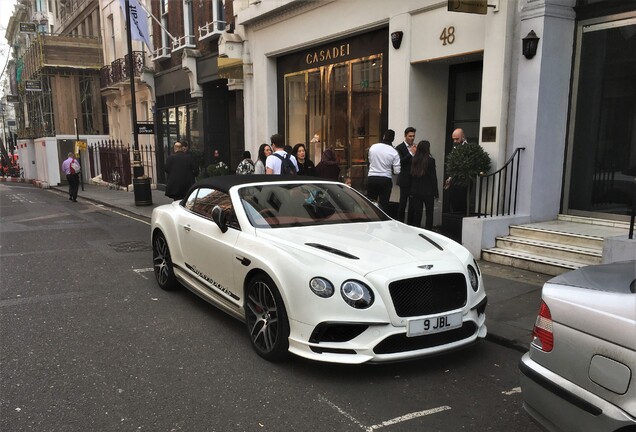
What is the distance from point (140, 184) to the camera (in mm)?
16109

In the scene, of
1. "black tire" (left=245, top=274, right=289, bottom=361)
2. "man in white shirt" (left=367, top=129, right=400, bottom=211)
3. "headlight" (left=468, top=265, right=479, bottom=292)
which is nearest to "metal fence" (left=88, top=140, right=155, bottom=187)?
"man in white shirt" (left=367, top=129, right=400, bottom=211)

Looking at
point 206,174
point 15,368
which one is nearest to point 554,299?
point 15,368

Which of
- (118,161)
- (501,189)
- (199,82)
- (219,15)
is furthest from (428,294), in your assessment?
(118,161)

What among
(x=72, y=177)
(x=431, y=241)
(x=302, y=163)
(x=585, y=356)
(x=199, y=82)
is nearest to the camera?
(x=585, y=356)

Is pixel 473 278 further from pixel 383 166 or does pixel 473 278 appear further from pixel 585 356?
pixel 383 166

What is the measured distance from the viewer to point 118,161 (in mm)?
24328

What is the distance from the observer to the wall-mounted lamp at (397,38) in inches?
386

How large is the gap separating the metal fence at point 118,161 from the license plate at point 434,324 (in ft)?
62.8

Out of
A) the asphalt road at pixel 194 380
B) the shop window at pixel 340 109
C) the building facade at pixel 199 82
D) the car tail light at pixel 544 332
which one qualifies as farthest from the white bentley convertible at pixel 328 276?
the building facade at pixel 199 82

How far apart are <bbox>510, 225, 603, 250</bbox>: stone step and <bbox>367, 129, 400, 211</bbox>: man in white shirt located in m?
2.28

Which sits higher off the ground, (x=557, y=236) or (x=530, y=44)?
(x=530, y=44)

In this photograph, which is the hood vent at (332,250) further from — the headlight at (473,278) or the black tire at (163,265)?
the black tire at (163,265)

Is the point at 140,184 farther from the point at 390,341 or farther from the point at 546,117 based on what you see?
the point at 390,341

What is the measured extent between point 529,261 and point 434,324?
383cm
